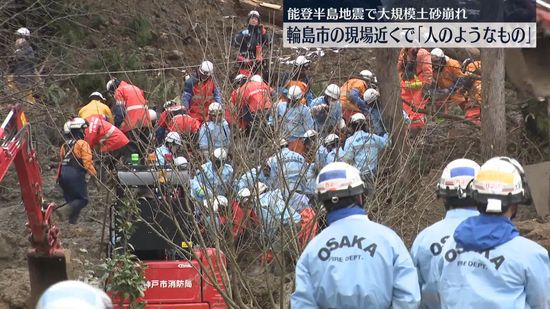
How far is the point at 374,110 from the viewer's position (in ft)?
49.7

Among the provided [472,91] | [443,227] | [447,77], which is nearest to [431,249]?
[443,227]

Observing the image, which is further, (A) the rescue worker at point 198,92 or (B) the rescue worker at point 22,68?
(B) the rescue worker at point 22,68

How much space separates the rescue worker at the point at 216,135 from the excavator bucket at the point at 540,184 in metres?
4.68

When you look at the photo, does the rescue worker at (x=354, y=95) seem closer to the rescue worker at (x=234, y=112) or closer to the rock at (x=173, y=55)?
the rescue worker at (x=234, y=112)

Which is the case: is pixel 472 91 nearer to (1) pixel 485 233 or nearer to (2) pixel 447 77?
(2) pixel 447 77

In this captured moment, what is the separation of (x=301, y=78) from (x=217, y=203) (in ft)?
16.2

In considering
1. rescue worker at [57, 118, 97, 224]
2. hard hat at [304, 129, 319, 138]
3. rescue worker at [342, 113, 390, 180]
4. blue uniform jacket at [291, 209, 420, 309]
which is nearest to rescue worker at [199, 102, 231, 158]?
hard hat at [304, 129, 319, 138]

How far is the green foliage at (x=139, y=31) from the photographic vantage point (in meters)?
24.2

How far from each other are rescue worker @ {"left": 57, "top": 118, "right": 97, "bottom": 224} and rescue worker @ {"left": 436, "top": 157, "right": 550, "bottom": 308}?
811 cm

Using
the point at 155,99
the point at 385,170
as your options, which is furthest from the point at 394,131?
the point at 155,99

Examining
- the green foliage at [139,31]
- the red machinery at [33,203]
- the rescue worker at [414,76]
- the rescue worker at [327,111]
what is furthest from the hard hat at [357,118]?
the green foliage at [139,31]

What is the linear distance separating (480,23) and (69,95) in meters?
9.58

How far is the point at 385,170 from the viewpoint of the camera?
12336 millimetres

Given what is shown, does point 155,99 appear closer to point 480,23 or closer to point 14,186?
point 14,186
